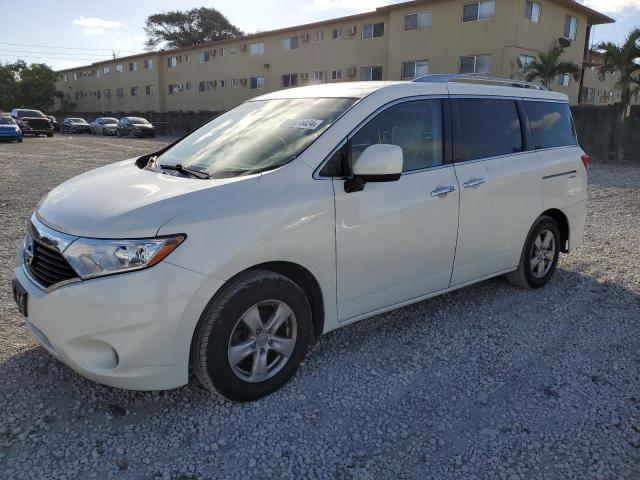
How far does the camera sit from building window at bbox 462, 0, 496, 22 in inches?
943

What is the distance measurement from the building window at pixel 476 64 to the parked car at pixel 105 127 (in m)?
26.5

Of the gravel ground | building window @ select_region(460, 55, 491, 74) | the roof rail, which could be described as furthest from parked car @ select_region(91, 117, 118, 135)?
the roof rail

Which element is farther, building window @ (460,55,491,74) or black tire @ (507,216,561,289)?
building window @ (460,55,491,74)

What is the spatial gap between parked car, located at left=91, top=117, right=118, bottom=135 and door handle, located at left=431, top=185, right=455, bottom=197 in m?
39.9

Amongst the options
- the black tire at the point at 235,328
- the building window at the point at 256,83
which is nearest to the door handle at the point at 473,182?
the black tire at the point at 235,328

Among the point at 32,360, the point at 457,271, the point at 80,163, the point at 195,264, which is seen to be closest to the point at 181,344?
the point at 195,264

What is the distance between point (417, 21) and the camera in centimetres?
2698

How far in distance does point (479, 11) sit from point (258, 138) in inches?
968

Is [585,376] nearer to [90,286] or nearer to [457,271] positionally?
[457,271]

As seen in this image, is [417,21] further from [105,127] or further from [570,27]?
[105,127]

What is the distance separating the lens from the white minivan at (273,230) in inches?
102

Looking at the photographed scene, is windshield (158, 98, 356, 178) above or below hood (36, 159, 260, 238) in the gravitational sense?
above

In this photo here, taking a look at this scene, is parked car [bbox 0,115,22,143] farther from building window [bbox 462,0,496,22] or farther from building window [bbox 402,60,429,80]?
building window [bbox 462,0,496,22]

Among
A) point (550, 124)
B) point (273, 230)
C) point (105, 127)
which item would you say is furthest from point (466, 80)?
point (105, 127)
